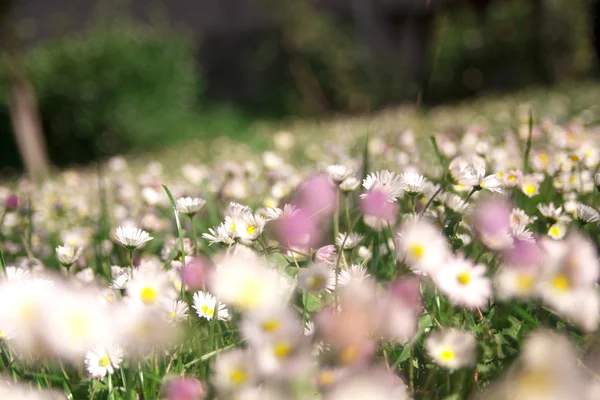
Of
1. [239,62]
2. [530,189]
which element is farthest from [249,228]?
[239,62]

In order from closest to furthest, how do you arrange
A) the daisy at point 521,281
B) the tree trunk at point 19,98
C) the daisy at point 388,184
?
1. the daisy at point 521,281
2. the daisy at point 388,184
3. the tree trunk at point 19,98

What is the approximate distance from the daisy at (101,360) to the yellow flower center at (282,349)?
0.33m

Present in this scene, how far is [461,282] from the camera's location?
2.70ft

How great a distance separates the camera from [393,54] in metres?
11.2

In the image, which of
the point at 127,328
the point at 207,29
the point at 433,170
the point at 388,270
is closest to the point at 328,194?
the point at 388,270

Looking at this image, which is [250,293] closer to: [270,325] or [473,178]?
[270,325]

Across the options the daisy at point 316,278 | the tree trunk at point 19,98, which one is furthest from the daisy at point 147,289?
the tree trunk at point 19,98

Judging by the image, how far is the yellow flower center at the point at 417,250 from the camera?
31.3 inches

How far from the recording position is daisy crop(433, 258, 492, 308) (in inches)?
30.9

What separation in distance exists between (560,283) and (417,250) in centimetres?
18

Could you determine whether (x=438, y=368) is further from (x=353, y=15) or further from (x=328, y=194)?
(x=353, y=15)

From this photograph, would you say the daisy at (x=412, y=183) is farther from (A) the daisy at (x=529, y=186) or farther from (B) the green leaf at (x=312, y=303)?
(A) the daisy at (x=529, y=186)

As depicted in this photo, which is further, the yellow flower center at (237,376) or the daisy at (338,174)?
the daisy at (338,174)

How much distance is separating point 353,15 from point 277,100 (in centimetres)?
198
